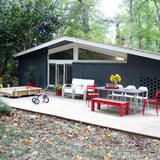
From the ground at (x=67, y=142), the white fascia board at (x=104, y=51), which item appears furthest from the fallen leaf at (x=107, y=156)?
the white fascia board at (x=104, y=51)

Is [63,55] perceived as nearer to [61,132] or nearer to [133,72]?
[133,72]

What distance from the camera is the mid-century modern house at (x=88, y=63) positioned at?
9359mm

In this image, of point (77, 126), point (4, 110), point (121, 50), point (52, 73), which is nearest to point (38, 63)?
point (52, 73)

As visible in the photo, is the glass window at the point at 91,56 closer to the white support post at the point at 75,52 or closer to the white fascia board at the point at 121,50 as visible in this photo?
the white support post at the point at 75,52

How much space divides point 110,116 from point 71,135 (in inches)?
88.7

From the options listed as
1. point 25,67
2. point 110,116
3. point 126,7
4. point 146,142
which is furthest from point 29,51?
point 126,7

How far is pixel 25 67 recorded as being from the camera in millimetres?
13719

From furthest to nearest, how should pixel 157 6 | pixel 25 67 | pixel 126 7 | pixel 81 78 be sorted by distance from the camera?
pixel 126 7 < pixel 157 6 < pixel 25 67 < pixel 81 78

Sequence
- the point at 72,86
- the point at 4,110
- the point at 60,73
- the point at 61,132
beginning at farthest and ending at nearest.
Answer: the point at 60,73 → the point at 72,86 → the point at 4,110 → the point at 61,132

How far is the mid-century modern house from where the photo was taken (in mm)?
9359

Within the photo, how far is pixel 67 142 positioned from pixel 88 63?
6.75 meters

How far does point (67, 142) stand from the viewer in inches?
184

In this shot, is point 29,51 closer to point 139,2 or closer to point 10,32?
point 10,32

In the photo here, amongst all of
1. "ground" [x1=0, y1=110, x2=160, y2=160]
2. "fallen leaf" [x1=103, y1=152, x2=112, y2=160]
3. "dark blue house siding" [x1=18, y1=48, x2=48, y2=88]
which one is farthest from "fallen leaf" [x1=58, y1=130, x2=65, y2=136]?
"dark blue house siding" [x1=18, y1=48, x2=48, y2=88]
